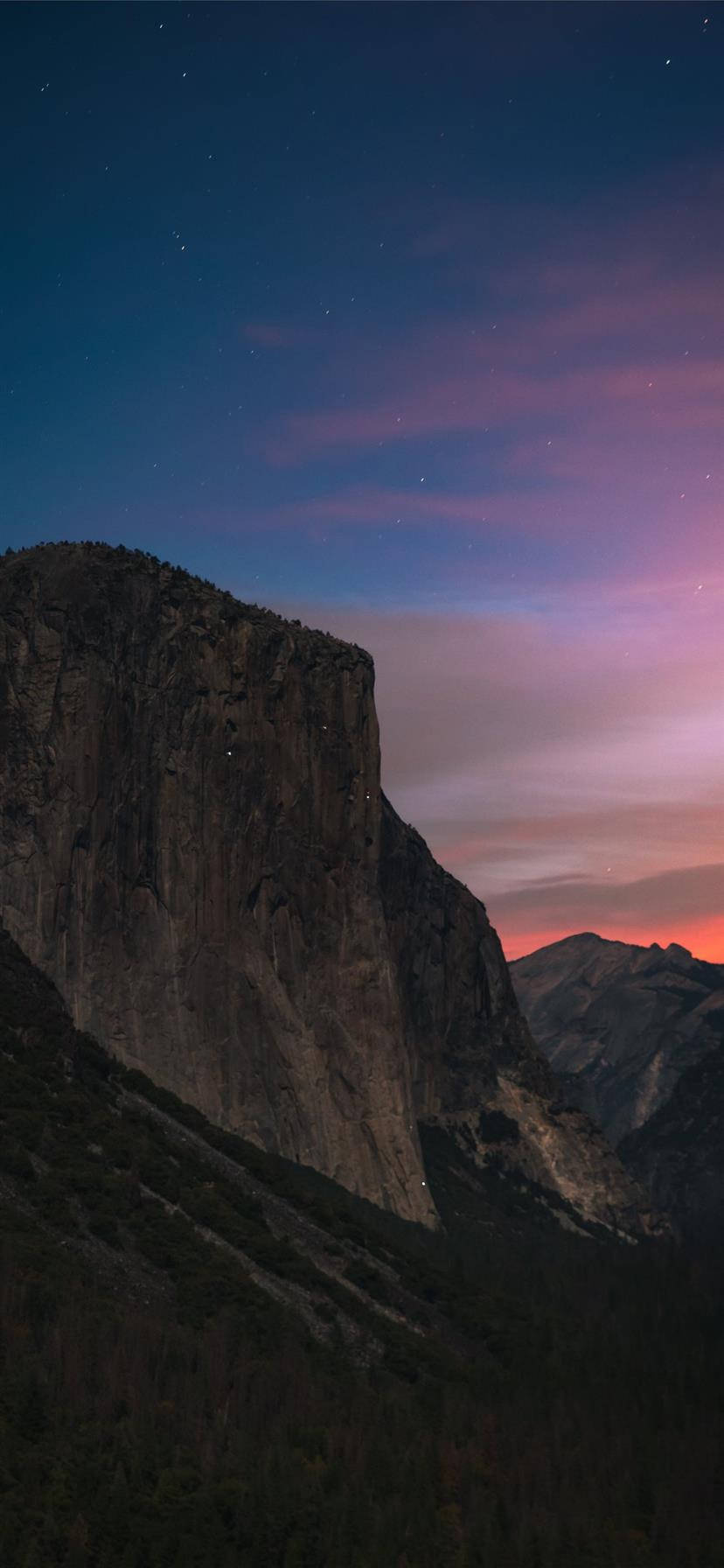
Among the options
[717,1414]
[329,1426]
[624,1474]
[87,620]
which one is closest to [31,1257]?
[329,1426]

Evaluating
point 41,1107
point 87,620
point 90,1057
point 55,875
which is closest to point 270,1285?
point 41,1107

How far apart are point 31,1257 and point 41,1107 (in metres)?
22.7

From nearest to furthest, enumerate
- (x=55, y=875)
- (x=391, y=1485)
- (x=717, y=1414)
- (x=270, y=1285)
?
(x=391, y=1485) → (x=270, y=1285) → (x=717, y=1414) → (x=55, y=875)

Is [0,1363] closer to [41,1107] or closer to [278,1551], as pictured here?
[278,1551]

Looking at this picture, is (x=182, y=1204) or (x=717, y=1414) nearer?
(x=182, y=1204)

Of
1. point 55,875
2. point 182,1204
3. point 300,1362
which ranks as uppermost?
point 55,875

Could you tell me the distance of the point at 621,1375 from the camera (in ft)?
513

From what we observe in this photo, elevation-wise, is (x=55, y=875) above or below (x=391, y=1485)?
above

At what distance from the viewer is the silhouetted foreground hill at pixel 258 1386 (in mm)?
93875

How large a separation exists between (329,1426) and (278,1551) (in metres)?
16.4

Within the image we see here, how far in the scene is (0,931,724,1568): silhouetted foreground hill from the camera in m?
93.9

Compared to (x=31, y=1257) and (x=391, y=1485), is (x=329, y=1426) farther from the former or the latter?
(x=31, y=1257)

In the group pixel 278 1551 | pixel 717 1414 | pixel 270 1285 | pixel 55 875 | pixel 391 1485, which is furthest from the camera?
pixel 55 875

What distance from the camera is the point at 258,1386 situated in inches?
4380
